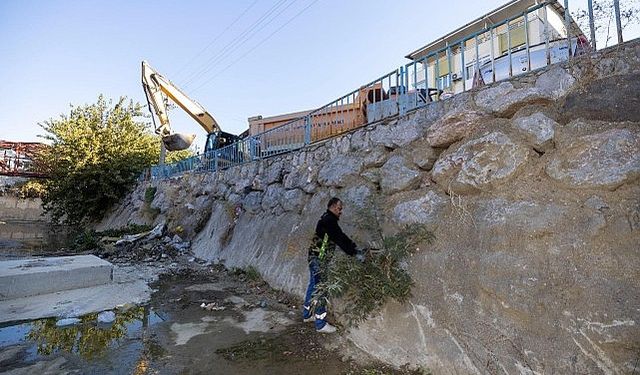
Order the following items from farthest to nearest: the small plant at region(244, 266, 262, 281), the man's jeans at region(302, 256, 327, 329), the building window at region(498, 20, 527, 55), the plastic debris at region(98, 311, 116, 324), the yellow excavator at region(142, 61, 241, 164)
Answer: the yellow excavator at region(142, 61, 241, 164) → the small plant at region(244, 266, 262, 281) → the building window at region(498, 20, 527, 55) → the plastic debris at region(98, 311, 116, 324) → the man's jeans at region(302, 256, 327, 329)

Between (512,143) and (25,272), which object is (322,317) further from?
(25,272)

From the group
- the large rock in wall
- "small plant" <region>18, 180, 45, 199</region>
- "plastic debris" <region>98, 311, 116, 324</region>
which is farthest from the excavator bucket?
"small plant" <region>18, 180, 45, 199</region>

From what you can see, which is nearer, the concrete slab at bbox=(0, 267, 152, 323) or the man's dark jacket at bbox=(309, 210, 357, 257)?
the man's dark jacket at bbox=(309, 210, 357, 257)

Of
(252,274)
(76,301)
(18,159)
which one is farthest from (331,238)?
(18,159)

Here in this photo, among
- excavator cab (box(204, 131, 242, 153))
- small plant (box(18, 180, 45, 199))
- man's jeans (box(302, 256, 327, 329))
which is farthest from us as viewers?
small plant (box(18, 180, 45, 199))

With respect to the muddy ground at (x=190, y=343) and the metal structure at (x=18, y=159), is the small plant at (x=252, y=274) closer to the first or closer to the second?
the muddy ground at (x=190, y=343)

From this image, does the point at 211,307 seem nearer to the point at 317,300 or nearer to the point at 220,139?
the point at 317,300

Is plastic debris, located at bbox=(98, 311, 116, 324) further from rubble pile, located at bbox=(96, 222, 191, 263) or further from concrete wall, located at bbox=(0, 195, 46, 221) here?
concrete wall, located at bbox=(0, 195, 46, 221)

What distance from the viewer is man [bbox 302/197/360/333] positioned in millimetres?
3936

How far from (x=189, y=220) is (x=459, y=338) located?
9314 mm

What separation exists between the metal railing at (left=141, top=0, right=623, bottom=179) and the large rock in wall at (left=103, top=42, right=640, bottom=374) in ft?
1.06

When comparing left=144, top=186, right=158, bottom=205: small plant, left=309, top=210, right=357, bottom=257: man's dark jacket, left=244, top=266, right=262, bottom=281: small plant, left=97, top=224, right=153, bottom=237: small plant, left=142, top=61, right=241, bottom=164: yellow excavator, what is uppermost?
left=142, top=61, right=241, bottom=164: yellow excavator

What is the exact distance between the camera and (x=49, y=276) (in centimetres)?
542

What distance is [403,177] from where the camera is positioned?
427cm
